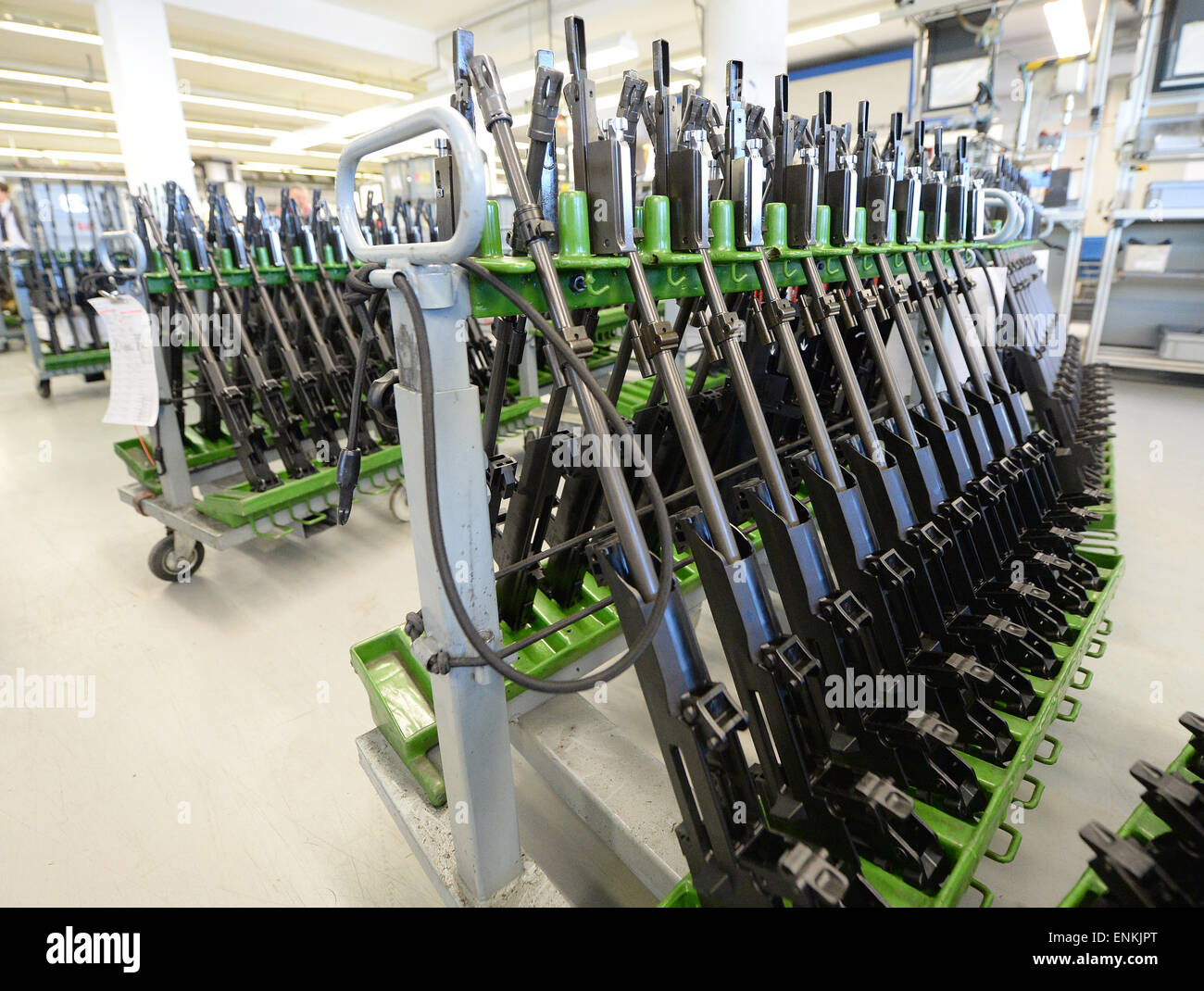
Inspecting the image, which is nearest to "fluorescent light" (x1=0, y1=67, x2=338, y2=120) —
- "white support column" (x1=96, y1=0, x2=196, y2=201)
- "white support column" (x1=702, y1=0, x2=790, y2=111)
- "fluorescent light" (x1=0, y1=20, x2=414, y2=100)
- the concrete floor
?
"fluorescent light" (x1=0, y1=20, x2=414, y2=100)

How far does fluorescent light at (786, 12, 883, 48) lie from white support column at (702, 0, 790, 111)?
4473 millimetres

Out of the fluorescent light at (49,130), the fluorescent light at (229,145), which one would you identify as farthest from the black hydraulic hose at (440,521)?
the fluorescent light at (229,145)

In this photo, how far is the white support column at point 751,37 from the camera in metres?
4.46

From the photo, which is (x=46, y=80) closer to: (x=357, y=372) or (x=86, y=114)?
(x=86, y=114)

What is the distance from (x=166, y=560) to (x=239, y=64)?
9.07m

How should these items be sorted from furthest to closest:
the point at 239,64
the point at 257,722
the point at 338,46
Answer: the point at 239,64 < the point at 338,46 < the point at 257,722

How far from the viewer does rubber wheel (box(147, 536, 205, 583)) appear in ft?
9.65

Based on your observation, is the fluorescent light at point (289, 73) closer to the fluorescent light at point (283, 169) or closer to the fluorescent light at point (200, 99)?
the fluorescent light at point (200, 99)

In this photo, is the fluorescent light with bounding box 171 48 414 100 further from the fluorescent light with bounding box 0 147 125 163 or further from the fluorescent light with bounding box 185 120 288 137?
the fluorescent light with bounding box 0 147 125 163

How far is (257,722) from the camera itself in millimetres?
2100

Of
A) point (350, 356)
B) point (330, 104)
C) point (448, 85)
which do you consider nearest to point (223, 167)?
point (330, 104)

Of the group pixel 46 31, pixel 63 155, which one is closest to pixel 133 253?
pixel 46 31

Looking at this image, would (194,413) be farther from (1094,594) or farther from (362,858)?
(1094,594)
